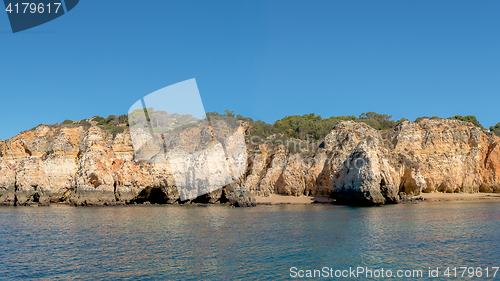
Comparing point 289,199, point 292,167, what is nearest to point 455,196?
point 292,167

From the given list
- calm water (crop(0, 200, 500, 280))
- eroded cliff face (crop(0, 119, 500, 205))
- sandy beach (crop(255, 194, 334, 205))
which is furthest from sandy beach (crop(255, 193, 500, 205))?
calm water (crop(0, 200, 500, 280))

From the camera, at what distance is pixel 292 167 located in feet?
129

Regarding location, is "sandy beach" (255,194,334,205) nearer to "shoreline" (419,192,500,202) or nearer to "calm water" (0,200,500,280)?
"shoreline" (419,192,500,202)

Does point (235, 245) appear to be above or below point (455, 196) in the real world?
below

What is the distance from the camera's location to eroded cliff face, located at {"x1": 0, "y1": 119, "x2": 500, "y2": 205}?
33.5 m

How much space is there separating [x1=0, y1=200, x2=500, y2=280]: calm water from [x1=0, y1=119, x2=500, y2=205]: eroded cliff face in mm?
9185

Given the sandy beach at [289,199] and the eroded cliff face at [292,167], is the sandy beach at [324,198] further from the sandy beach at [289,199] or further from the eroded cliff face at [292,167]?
the eroded cliff face at [292,167]

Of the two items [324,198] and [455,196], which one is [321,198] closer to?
[324,198]

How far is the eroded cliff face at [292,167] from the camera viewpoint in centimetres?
3347

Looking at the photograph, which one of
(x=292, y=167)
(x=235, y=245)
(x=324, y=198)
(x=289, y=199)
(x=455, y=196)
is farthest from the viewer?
(x=292, y=167)

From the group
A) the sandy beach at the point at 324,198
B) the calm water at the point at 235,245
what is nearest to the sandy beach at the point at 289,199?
the sandy beach at the point at 324,198

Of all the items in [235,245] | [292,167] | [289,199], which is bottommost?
[235,245]

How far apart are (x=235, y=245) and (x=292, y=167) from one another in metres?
24.5

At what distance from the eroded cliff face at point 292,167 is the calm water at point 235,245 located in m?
9.19
